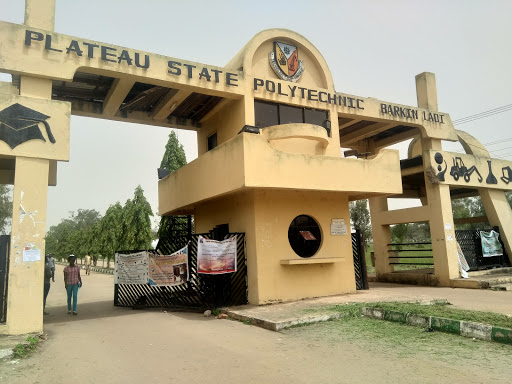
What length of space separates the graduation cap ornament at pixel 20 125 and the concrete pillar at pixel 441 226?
1288cm

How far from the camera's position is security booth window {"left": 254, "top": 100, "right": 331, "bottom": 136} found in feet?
37.5

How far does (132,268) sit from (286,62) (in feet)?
26.4

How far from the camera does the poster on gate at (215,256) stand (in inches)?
399

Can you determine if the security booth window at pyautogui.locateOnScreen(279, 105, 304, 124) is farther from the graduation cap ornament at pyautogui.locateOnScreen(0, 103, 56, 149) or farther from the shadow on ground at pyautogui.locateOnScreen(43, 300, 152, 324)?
the shadow on ground at pyautogui.locateOnScreen(43, 300, 152, 324)

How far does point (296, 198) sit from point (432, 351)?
6269 millimetres

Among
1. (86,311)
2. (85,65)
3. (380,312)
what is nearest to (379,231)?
(380,312)

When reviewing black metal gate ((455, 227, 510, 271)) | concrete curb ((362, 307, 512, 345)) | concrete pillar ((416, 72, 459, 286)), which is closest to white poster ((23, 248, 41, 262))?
concrete curb ((362, 307, 512, 345))

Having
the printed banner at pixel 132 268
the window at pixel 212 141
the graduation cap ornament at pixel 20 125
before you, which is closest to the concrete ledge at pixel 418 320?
the printed banner at pixel 132 268

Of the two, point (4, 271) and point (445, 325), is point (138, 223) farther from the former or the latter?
point (445, 325)

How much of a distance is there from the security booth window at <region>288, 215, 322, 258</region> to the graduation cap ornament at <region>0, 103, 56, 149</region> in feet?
21.8

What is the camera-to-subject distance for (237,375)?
4914 millimetres

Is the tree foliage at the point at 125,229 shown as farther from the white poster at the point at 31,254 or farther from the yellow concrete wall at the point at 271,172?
the white poster at the point at 31,254

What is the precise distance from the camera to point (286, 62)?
12141 mm

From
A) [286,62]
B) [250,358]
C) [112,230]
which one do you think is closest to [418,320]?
[250,358]
